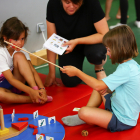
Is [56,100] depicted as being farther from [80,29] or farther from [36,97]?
[80,29]

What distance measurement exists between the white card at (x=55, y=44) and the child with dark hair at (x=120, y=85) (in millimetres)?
488

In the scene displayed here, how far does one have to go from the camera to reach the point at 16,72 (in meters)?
1.65

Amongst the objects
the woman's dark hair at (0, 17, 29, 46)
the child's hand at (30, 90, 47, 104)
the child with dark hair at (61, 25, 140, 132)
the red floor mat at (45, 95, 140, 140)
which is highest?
the woman's dark hair at (0, 17, 29, 46)

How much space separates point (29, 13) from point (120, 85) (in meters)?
1.65

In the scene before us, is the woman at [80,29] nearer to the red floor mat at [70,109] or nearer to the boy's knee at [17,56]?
the red floor mat at [70,109]

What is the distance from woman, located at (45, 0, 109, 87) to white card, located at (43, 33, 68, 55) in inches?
2.4

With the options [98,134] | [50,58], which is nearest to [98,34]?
[50,58]

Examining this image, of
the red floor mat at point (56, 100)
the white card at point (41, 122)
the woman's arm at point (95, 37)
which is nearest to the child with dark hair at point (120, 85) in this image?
the white card at point (41, 122)

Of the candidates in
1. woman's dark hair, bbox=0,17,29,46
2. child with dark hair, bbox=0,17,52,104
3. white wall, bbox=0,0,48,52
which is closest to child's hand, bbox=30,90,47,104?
child with dark hair, bbox=0,17,52,104

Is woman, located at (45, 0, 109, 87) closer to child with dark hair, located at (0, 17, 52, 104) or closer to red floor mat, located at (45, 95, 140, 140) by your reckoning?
child with dark hair, located at (0, 17, 52, 104)

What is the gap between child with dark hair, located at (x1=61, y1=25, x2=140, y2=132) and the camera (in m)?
1.12

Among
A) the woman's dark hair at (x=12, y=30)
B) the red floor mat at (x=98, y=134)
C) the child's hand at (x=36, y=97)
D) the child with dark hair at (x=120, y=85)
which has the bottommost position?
the red floor mat at (x=98, y=134)

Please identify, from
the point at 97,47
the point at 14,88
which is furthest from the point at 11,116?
the point at 97,47

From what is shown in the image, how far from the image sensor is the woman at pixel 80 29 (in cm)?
169
